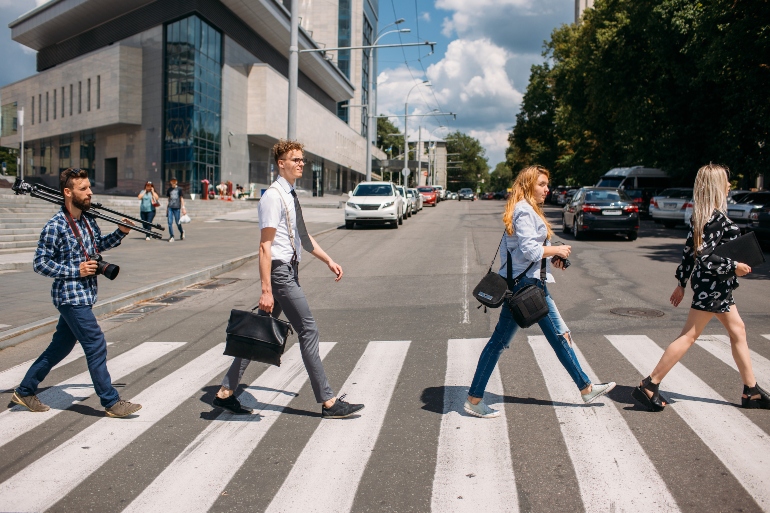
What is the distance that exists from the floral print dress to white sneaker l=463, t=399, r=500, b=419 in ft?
5.57

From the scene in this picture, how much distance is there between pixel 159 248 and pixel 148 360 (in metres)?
11.1

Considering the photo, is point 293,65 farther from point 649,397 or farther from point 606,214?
point 649,397

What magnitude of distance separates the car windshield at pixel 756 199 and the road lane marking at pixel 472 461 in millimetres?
17472

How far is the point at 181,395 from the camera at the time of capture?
5711 mm

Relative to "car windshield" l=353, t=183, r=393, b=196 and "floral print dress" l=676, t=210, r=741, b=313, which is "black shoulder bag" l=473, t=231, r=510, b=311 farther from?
"car windshield" l=353, t=183, r=393, b=196

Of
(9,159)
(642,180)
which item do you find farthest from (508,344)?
(9,159)

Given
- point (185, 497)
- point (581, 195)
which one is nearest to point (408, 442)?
point (185, 497)

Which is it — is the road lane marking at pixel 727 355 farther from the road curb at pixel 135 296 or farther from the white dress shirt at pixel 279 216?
the road curb at pixel 135 296

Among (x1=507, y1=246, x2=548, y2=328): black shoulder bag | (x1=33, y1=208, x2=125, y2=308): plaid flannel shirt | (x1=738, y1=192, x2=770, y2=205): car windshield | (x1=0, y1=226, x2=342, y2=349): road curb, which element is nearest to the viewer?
(x1=507, y1=246, x2=548, y2=328): black shoulder bag

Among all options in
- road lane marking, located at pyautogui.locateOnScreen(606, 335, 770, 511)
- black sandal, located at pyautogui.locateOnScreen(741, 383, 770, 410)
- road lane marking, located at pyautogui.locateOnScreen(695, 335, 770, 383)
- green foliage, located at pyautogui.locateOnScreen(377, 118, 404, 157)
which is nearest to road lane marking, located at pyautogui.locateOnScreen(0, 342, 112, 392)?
road lane marking, located at pyautogui.locateOnScreen(606, 335, 770, 511)

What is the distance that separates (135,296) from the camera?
416 inches

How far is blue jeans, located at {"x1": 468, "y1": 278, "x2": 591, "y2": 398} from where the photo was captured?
16.7 ft

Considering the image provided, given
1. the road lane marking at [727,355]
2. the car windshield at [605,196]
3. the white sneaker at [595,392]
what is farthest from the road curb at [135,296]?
the car windshield at [605,196]

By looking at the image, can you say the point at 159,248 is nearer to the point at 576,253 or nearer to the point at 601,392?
the point at 576,253
